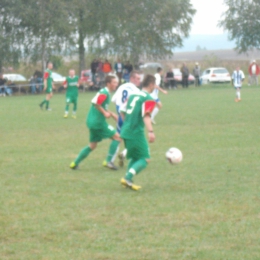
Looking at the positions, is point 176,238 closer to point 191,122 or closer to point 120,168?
point 120,168

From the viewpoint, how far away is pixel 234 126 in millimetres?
17719

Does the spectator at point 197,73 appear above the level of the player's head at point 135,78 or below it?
below

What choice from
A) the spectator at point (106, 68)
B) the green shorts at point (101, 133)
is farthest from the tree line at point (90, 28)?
the green shorts at point (101, 133)

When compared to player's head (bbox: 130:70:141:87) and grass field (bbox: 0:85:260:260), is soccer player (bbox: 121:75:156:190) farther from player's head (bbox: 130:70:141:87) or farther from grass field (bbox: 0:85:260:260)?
player's head (bbox: 130:70:141:87)

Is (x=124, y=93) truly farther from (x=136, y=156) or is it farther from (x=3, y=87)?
(x=3, y=87)

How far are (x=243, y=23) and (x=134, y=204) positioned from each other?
46.0 m

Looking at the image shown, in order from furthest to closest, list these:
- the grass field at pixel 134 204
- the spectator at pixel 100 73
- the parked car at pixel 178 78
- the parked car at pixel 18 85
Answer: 1. the parked car at pixel 178 78
2. the spectator at pixel 100 73
3. the parked car at pixel 18 85
4. the grass field at pixel 134 204

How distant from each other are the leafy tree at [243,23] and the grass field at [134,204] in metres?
38.0

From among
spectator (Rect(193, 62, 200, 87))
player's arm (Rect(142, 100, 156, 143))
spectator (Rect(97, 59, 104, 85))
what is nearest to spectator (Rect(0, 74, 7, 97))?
spectator (Rect(97, 59, 104, 85))

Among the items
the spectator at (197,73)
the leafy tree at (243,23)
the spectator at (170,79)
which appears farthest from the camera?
the leafy tree at (243,23)

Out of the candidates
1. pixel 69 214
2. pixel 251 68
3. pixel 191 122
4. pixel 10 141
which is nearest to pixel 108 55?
pixel 251 68

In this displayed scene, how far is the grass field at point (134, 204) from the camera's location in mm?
5984

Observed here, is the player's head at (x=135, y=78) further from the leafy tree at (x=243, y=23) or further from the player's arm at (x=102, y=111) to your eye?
the leafy tree at (x=243, y=23)

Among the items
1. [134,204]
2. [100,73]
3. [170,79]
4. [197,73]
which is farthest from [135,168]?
[197,73]
